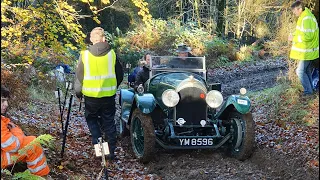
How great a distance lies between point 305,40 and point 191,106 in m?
2.32

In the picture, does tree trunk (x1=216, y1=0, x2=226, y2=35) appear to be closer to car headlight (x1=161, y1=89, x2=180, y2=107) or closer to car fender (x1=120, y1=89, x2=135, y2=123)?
car fender (x1=120, y1=89, x2=135, y2=123)

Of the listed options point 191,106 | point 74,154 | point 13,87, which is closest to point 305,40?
point 191,106

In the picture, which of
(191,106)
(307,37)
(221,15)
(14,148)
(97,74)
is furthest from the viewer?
(221,15)

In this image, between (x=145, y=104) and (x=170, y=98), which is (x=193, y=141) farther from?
(x=145, y=104)

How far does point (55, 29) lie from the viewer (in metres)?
6.15

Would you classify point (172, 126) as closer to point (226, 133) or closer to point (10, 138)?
point (226, 133)

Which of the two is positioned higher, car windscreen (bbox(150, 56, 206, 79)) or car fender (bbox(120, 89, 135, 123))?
car windscreen (bbox(150, 56, 206, 79))

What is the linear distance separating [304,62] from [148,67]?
3.00m

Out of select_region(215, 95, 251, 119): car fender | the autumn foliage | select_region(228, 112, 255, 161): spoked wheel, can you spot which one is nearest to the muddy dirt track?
select_region(228, 112, 255, 161): spoked wheel

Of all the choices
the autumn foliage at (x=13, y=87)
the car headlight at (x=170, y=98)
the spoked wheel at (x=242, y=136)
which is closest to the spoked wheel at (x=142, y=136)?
the car headlight at (x=170, y=98)

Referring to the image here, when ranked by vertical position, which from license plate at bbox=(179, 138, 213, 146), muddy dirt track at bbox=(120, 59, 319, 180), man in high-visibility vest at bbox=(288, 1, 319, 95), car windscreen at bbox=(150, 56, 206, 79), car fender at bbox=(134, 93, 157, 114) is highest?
man in high-visibility vest at bbox=(288, 1, 319, 95)

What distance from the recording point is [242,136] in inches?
245

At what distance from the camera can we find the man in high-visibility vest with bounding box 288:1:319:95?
6602mm

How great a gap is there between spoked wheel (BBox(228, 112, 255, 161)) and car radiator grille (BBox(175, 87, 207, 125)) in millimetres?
552
